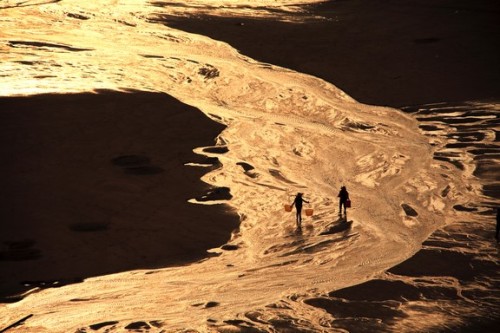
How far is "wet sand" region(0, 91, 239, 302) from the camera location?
34.5 m

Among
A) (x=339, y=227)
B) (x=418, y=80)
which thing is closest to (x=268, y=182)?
(x=339, y=227)

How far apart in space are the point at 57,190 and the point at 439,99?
21.9 m

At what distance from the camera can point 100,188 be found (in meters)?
40.3

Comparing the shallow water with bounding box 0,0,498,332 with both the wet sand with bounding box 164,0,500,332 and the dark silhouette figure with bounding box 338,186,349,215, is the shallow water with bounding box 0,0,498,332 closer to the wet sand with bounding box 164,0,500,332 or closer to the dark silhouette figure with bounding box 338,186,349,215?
the wet sand with bounding box 164,0,500,332

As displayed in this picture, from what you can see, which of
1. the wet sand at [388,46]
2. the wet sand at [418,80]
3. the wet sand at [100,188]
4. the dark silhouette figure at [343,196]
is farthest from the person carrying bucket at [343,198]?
the wet sand at [388,46]

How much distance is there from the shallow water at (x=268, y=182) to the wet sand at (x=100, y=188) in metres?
1.06

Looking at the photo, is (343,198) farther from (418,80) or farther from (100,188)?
(418,80)

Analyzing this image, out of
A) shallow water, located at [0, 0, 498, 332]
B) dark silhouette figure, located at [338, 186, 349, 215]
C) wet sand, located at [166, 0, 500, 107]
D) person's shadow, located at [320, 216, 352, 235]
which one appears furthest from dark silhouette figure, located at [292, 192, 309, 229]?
wet sand, located at [166, 0, 500, 107]

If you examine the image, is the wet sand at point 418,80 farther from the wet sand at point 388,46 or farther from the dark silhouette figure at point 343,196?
the dark silhouette figure at point 343,196

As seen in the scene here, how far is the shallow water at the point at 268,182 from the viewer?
101ft

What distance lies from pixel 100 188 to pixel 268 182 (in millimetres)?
6652

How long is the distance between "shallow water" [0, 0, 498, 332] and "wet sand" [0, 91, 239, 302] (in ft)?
3.47

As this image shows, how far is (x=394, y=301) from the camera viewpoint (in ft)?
102

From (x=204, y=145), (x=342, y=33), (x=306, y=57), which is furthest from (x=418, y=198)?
(x=342, y=33)
